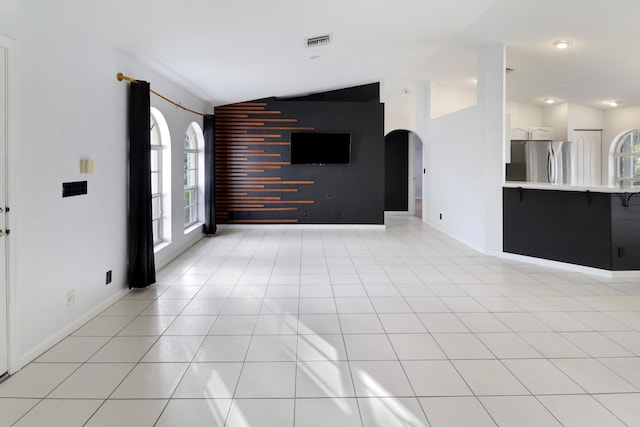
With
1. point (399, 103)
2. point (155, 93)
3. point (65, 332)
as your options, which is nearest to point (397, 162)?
point (399, 103)

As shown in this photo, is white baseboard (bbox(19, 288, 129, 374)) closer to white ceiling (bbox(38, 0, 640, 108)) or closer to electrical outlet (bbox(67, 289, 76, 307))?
electrical outlet (bbox(67, 289, 76, 307))

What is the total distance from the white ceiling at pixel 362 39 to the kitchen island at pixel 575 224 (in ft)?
6.40

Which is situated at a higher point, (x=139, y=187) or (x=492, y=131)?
(x=492, y=131)

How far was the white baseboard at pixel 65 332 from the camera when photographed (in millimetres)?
2907

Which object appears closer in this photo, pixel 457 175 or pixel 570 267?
pixel 570 267

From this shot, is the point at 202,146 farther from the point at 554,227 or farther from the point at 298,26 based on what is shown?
the point at 554,227

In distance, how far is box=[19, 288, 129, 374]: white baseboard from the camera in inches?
114

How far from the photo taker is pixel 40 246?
3.05 metres

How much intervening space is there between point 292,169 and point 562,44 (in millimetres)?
5371

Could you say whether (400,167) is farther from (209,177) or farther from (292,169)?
(209,177)

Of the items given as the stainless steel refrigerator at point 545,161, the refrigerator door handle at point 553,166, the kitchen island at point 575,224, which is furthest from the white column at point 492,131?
the refrigerator door handle at point 553,166

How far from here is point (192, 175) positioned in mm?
8312

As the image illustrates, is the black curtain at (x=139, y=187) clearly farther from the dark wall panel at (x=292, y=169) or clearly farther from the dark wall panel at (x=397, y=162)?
the dark wall panel at (x=397, y=162)

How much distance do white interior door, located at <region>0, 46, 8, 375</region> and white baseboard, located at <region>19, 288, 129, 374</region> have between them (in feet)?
0.64
